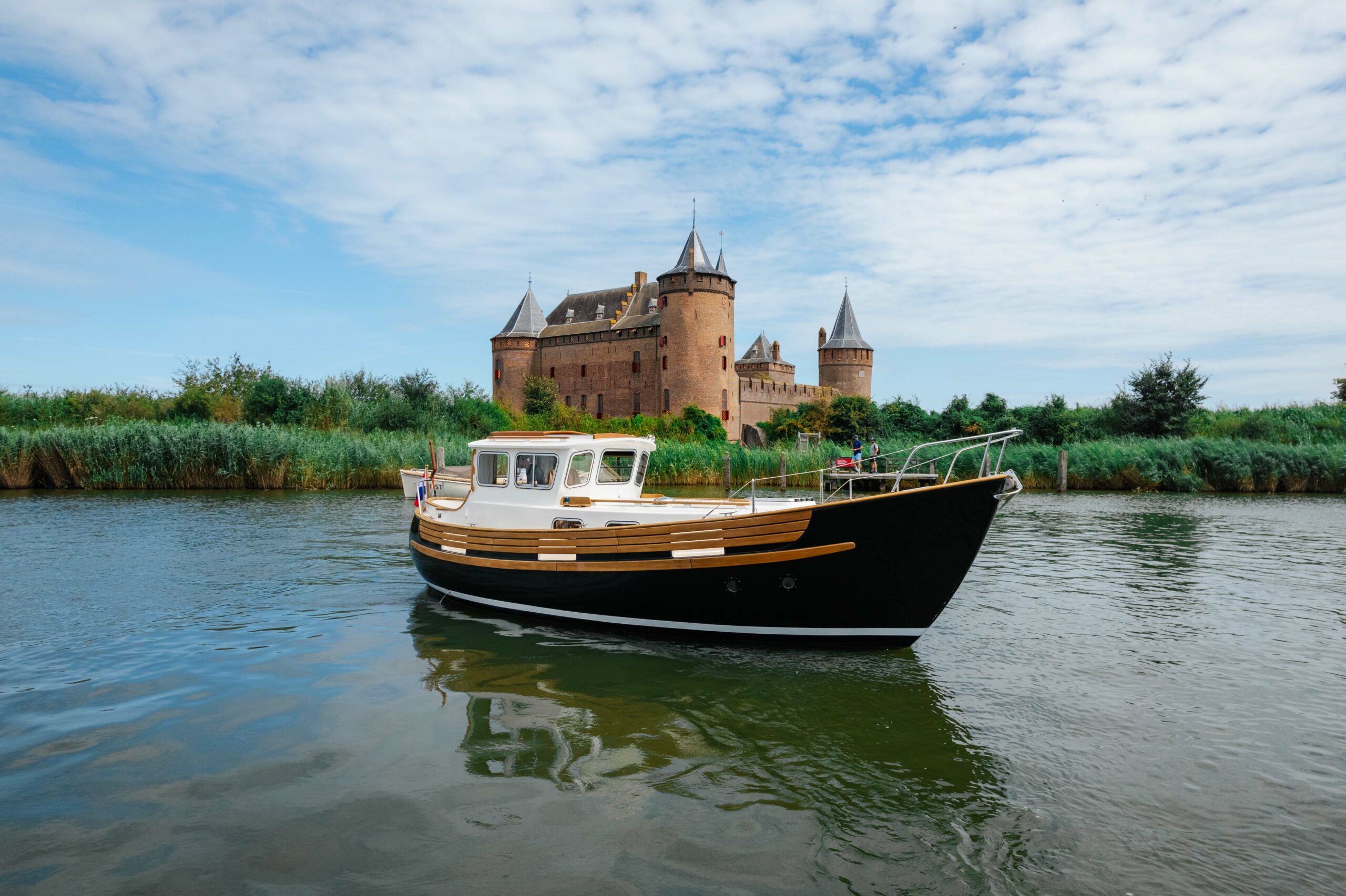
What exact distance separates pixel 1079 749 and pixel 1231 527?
18.2m

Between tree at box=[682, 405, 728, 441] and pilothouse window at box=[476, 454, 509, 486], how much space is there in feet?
152

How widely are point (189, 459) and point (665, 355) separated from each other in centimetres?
3684

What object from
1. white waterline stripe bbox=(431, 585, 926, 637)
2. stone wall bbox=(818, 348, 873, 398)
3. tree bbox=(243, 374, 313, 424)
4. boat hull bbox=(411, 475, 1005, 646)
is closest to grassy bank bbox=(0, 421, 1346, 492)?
tree bbox=(243, 374, 313, 424)

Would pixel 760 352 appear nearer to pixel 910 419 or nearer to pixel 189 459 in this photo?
pixel 910 419

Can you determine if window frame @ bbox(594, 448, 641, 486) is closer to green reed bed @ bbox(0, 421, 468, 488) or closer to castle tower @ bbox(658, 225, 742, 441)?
green reed bed @ bbox(0, 421, 468, 488)

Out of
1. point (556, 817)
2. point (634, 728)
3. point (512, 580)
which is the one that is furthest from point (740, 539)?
point (556, 817)

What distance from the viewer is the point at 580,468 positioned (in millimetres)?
11242

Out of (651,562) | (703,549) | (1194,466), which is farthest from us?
(1194,466)

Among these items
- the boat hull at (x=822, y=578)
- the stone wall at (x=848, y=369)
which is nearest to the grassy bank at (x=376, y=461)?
the boat hull at (x=822, y=578)

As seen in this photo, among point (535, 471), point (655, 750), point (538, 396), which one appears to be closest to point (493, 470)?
point (535, 471)

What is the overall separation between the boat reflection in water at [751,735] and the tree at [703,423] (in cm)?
4861

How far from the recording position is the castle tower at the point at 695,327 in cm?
5916

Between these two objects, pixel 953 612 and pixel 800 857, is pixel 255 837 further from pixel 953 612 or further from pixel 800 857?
pixel 953 612

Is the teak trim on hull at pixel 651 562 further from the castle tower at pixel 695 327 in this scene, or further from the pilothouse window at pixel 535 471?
the castle tower at pixel 695 327
